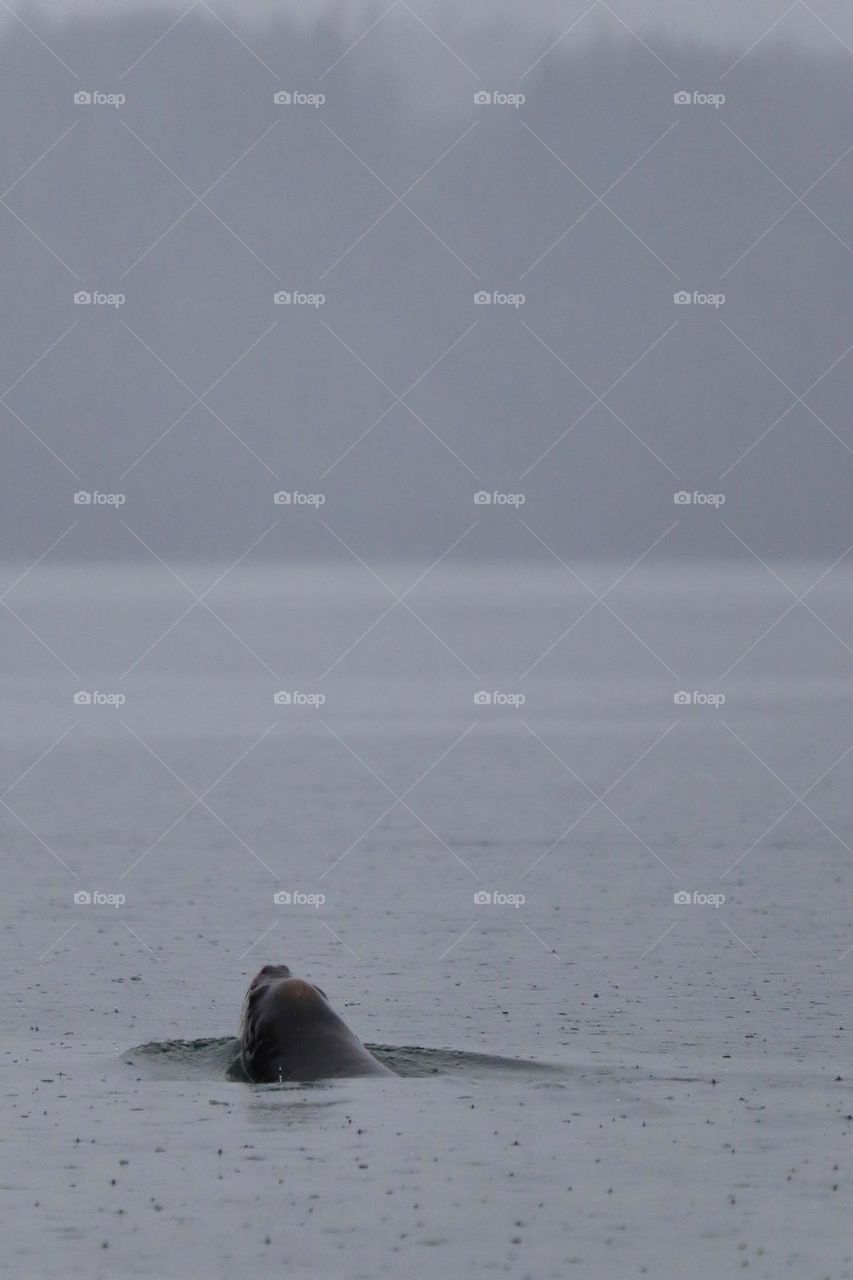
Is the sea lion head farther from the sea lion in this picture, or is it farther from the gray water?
the gray water

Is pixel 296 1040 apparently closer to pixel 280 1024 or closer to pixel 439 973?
pixel 280 1024

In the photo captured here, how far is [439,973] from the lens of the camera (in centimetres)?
1850

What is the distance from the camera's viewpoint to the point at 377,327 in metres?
149

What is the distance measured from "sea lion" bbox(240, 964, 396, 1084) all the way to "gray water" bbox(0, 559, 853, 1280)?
0.30 metres

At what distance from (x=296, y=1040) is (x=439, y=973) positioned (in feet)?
14.2

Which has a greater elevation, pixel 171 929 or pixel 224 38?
pixel 224 38

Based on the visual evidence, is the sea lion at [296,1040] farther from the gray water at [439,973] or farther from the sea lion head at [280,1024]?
the gray water at [439,973]

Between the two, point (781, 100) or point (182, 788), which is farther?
point (781, 100)

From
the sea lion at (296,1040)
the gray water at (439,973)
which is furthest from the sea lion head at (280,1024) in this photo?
the gray water at (439,973)

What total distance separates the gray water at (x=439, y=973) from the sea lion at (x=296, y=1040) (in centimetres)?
30

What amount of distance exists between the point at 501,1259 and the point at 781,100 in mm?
138608

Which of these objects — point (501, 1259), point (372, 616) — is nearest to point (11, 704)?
point (501, 1259)

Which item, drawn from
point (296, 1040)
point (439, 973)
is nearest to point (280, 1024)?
point (296, 1040)

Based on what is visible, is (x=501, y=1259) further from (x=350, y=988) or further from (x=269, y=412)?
(x=269, y=412)
